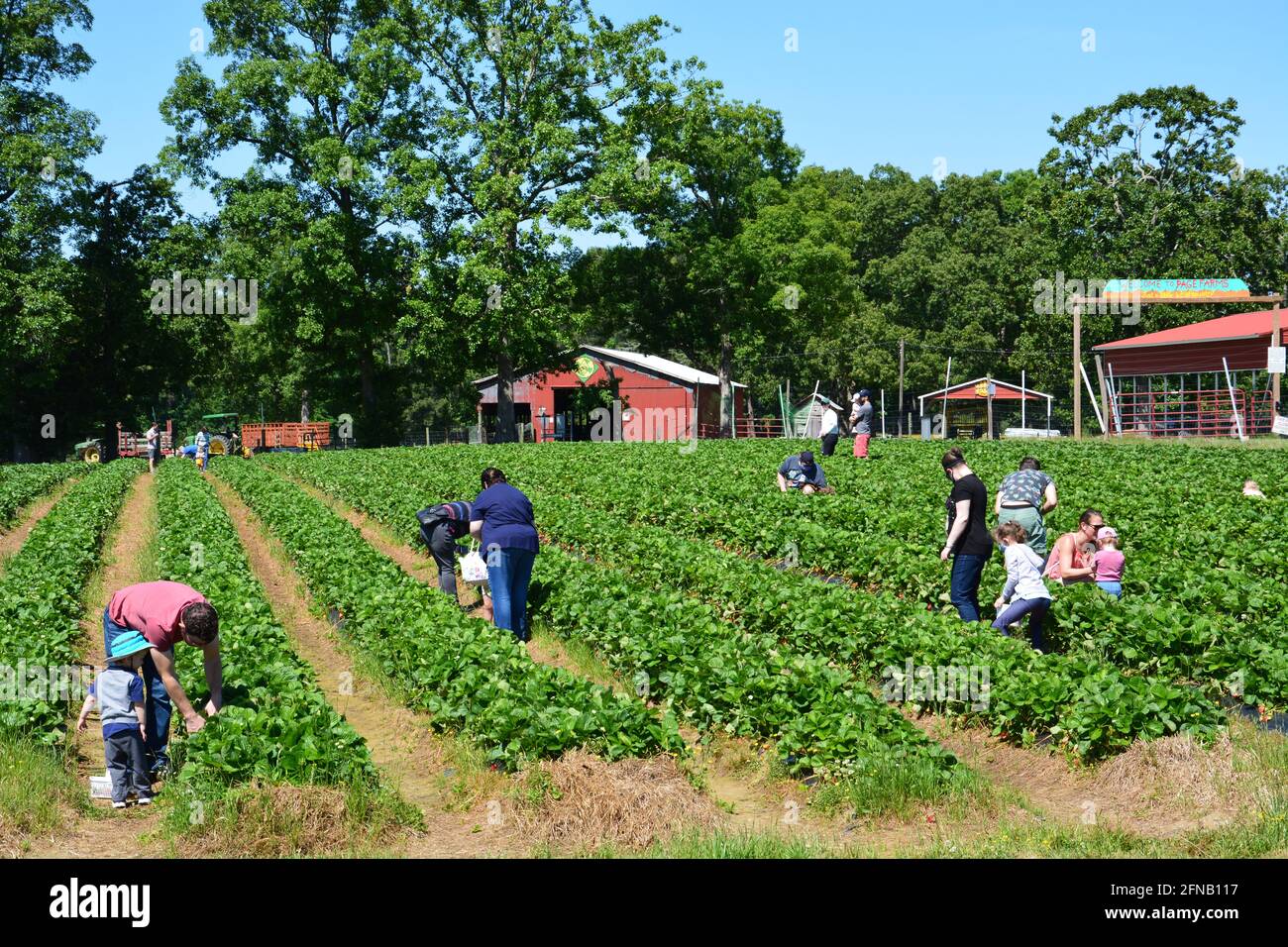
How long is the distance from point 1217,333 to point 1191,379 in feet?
13.6

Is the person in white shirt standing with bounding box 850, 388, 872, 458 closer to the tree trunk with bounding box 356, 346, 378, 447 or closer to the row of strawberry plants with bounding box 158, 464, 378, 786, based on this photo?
the row of strawberry plants with bounding box 158, 464, 378, 786

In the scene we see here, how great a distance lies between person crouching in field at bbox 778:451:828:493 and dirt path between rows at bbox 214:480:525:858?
8.82m

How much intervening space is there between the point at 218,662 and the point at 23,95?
4941 centimetres

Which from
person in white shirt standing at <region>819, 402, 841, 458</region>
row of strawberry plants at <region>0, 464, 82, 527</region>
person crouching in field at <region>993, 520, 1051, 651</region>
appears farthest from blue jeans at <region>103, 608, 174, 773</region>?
person in white shirt standing at <region>819, 402, 841, 458</region>

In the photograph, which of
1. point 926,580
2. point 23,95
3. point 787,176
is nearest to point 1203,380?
point 787,176

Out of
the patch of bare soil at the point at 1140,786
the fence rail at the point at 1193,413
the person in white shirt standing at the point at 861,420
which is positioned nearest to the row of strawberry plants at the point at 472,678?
the patch of bare soil at the point at 1140,786

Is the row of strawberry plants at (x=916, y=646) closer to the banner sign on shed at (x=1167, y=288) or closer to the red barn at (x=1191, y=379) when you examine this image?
the red barn at (x=1191, y=379)

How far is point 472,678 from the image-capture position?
30.4 feet

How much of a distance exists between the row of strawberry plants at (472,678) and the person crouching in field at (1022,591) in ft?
12.4

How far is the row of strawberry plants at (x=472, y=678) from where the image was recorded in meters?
8.11

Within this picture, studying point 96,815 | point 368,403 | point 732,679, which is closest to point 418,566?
point 732,679

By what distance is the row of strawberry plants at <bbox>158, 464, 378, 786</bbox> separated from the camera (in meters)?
7.46

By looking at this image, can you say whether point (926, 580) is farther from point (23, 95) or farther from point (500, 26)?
point (23, 95)

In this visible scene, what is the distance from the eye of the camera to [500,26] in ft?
155
